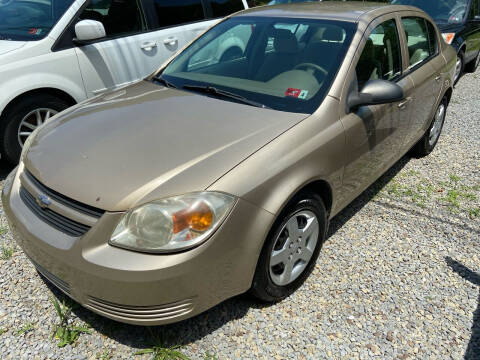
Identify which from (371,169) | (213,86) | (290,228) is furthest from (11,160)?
(371,169)

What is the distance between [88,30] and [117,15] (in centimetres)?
66

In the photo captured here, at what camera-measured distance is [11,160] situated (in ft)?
12.2

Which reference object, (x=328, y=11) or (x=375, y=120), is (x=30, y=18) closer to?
(x=328, y=11)

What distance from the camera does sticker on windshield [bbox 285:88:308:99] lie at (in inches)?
98.6

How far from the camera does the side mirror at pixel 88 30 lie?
3.74 meters

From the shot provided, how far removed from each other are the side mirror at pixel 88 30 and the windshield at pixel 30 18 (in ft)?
0.92

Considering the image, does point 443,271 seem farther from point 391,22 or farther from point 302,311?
point 391,22

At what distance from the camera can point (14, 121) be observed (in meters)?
3.62

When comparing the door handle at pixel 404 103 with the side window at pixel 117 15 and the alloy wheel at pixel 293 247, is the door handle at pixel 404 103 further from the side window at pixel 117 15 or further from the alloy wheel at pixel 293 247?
the side window at pixel 117 15

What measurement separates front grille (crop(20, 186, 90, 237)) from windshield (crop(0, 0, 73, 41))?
2.23m

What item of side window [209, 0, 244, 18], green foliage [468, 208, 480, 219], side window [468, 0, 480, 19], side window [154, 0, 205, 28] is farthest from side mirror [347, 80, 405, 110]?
side window [468, 0, 480, 19]

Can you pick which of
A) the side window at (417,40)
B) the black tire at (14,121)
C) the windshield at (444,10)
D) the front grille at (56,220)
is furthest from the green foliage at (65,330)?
the windshield at (444,10)

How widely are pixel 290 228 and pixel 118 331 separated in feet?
3.62

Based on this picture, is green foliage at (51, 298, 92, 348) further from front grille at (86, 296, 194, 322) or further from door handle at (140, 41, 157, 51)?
door handle at (140, 41, 157, 51)
